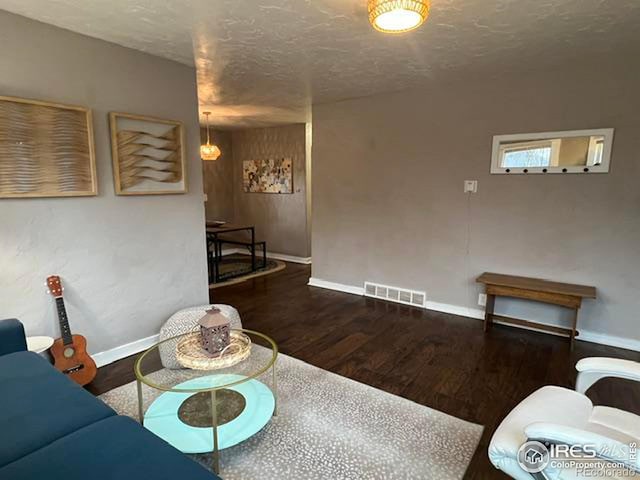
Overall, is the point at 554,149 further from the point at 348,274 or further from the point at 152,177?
the point at 152,177

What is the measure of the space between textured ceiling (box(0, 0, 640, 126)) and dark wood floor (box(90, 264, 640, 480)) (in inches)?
92.3

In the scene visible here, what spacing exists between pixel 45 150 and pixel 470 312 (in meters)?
3.87

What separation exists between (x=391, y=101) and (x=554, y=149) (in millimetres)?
1672

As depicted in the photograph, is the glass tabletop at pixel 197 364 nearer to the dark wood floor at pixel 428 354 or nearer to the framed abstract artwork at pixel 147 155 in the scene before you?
the dark wood floor at pixel 428 354

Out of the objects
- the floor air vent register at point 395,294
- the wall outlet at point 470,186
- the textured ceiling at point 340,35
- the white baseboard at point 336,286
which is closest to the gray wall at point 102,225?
the textured ceiling at point 340,35

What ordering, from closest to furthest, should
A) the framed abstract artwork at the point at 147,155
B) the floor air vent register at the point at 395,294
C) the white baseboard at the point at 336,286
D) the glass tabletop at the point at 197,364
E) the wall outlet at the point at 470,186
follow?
the glass tabletop at the point at 197,364
the framed abstract artwork at the point at 147,155
the wall outlet at the point at 470,186
the floor air vent register at the point at 395,294
the white baseboard at the point at 336,286

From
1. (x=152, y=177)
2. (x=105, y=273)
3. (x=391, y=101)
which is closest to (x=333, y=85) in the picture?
(x=391, y=101)

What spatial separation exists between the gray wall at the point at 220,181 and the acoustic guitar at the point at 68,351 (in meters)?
4.65

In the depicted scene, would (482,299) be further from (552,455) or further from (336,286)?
(552,455)

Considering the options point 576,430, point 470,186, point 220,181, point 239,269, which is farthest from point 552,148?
point 220,181

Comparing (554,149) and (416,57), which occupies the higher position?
(416,57)

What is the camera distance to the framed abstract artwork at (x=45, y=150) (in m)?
2.12

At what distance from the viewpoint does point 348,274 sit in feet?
15.0

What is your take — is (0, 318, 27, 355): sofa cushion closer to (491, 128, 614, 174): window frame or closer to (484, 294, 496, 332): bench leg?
(484, 294, 496, 332): bench leg
